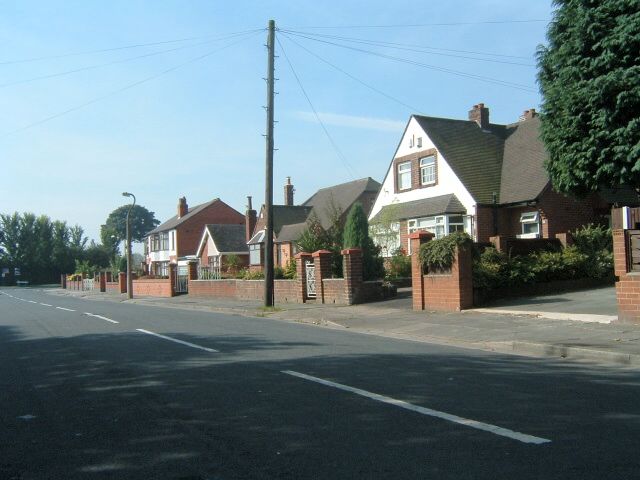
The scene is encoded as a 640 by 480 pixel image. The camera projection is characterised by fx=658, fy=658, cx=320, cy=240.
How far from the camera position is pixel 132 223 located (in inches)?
5007

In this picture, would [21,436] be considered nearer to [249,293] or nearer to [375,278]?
[375,278]

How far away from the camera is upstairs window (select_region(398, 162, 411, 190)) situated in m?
33.0

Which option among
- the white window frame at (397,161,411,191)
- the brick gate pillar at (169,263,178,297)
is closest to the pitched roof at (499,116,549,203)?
the white window frame at (397,161,411,191)

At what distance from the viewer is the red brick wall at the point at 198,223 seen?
230 ft

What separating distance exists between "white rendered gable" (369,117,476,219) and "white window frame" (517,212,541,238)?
2112mm

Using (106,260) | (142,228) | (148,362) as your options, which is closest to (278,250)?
(148,362)

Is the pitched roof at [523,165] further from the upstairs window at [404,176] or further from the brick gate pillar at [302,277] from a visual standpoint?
the brick gate pillar at [302,277]

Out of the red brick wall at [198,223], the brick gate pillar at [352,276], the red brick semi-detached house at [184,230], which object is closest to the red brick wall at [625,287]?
the brick gate pillar at [352,276]

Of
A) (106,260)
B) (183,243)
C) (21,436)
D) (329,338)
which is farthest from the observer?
(106,260)

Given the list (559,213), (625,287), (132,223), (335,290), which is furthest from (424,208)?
(132,223)

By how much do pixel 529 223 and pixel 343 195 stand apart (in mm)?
25238

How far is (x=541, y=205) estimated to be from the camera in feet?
87.0

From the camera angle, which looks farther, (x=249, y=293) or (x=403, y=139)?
(x=403, y=139)

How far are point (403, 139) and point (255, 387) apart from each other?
2655cm
